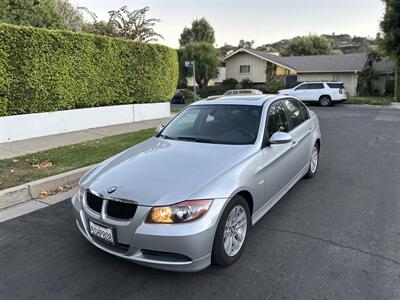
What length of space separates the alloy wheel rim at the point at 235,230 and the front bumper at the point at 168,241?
0.87 ft

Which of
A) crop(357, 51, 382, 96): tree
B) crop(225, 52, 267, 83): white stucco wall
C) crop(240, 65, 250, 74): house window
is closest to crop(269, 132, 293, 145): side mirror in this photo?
crop(357, 51, 382, 96): tree

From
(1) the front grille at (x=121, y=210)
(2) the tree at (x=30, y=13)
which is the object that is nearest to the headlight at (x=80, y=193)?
(1) the front grille at (x=121, y=210)

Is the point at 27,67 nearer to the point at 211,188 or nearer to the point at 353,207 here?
the point at 211,188

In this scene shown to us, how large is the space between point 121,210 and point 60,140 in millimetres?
6418

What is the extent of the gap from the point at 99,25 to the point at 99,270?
67.2 ft

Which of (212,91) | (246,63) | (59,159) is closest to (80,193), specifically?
(59,159)

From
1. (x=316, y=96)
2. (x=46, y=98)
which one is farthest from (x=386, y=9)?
(x=46, y=98)

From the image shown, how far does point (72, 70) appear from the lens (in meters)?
9.53

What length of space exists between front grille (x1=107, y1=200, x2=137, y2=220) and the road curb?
264cm

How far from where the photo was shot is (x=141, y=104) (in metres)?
12.3

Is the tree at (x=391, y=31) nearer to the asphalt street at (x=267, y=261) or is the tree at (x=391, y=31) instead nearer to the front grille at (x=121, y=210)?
the asphalt street at (x=267, y=261)

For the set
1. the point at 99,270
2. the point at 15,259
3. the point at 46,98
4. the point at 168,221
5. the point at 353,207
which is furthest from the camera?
the point at 46,98

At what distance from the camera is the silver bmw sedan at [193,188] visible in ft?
8.62

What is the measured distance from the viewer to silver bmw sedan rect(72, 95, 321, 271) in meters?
2.63
